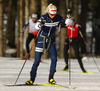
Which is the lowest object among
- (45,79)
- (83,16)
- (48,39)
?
(83,16)

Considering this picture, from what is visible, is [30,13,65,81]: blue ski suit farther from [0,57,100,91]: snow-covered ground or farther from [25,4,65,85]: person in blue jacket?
[0,57,100,91]: snow-covered ground

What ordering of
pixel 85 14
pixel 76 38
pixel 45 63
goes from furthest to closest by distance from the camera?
pixel 85 14, pixel 45 63, pixel 76 38

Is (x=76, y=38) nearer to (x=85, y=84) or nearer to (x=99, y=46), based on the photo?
(x=85, y=84)

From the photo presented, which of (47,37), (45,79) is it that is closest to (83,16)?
(45,79)

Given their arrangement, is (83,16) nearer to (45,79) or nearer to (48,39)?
(45,79)

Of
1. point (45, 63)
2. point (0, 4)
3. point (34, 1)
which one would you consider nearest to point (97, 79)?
point (45, 63)

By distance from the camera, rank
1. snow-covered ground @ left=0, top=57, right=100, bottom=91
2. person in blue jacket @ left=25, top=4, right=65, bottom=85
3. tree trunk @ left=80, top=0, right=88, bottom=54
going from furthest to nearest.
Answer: tree trunk @ left=80, top=0, right=88, bottom=54 → person in blue jacket @ left=25, top=4, right=65, bottom=85 → snow-covered ground @ left=0, top=57, right=100, bottom=91

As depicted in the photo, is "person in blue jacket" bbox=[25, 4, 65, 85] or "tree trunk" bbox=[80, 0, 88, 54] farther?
"tree trunk" bbox=[80, 0, 88, 54]

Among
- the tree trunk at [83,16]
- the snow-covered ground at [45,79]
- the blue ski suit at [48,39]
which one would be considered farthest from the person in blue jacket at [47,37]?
the tree trunk at [83,16]

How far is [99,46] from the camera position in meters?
24.0

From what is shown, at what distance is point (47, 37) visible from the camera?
10.9 meters

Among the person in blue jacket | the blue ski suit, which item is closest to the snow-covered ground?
the person in blue jacket

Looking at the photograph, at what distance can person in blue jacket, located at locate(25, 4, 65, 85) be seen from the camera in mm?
10664

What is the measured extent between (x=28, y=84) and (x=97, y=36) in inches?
539
